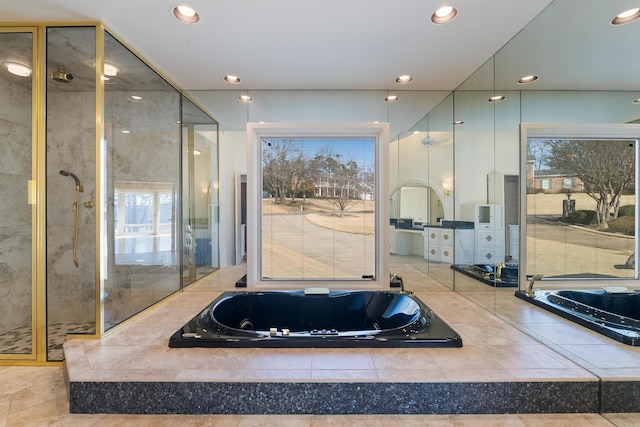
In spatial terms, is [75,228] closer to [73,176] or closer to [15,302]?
[73,176]

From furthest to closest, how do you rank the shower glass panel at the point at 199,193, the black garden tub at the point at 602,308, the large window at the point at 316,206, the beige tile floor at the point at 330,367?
the shower glass panel at the point at 199,193, the large window at the point at 316,206, the black garden tub at the point at 602,308, the beige tile floor at the point at 330,367

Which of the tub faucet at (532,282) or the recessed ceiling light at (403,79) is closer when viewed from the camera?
the tub faucet at (532,282)

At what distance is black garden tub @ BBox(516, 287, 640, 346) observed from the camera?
147 centimetres

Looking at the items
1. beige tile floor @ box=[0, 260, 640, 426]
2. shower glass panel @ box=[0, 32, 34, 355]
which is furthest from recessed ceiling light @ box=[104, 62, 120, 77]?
beige tile floor @ box=[0, 260, 640, 426]

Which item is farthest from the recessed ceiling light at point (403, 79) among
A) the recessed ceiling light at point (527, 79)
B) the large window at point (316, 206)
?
the recessed ceiling light at point (527, 79)

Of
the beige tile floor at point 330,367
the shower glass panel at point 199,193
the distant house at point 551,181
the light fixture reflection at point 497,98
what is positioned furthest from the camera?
the shower glass panel at point 199,193

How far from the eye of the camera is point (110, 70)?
2045 mm

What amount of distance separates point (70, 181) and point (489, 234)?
127 inches

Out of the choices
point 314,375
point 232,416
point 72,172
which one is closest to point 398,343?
point 314,375

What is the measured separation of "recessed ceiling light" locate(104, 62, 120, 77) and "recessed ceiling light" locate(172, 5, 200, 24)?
0.66 m

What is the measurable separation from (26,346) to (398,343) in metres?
2.58

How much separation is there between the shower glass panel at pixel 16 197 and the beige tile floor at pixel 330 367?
329 mm

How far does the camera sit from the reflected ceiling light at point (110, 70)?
200cm

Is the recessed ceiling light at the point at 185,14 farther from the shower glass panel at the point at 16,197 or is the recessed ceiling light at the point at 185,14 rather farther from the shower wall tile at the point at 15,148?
the shower wall tile at the point at 15,148
